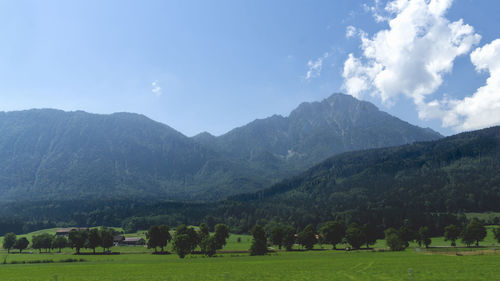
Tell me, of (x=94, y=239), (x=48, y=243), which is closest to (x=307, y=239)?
(x=94, y=239)

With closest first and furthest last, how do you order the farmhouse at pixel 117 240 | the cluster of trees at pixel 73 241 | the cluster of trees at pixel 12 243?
the cluster of trees at pixel 73 241 → the cluster of trees at pixel 12 243 → the farmhouse at pixel 117 240

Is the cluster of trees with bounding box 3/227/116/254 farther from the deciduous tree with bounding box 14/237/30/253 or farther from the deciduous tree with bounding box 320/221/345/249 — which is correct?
the deciduous tree with bounding box 320/221/345/249

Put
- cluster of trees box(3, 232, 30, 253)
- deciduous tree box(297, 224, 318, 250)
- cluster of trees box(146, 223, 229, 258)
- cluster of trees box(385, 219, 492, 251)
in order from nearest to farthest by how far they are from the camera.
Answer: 1. cluster of trees box(146, 223, 229, 258)
2. cluster of trees box(385, 219, 492, 251)
3. deciduous tree box(297, 224, 318, 250)
4. cluster of trees box(3, 232, 30, 253)

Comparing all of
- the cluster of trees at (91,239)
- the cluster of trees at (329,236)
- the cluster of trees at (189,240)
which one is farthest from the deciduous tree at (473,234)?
the cluster of trees at (91,239)

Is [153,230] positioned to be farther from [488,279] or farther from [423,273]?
[488,279]

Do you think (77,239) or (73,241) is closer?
(73,241)

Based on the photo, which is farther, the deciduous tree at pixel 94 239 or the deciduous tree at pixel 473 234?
the deciduous tree at pixel 94 239

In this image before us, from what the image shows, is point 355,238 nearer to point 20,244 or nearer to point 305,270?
point 305,270

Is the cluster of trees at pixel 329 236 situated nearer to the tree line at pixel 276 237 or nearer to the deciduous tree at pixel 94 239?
the tree line at pixel 276 237

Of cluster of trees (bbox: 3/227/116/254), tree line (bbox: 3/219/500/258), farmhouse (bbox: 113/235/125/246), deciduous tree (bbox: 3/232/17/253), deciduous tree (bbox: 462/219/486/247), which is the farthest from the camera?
farmhouse (bbox: 113/235/125/246)

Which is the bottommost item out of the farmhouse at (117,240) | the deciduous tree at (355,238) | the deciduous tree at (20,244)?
the farmhouse at (117,240)

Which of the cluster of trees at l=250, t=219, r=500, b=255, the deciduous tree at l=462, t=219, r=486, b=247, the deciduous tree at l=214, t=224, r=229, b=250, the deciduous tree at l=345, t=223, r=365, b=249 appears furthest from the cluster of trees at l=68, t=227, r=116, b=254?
the deciduous tree at l=462, t=219, r=486, b=247

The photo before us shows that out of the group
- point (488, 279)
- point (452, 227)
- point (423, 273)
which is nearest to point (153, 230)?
point (423, 273)

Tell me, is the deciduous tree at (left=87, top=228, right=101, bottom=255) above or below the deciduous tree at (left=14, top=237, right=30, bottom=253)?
above
